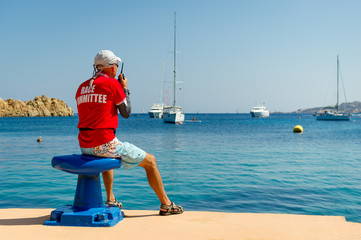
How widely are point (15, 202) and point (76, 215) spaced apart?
5036 mm

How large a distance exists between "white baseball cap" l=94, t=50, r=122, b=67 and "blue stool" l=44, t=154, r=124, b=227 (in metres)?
1.16

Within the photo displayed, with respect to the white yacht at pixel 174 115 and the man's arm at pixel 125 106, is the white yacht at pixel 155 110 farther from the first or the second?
the man's arm at pixel 125 106

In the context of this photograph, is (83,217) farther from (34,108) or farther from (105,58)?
(34,108)

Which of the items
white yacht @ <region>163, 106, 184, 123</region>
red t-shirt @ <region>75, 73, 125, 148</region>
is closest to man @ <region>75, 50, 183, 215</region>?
red t-shirt @ <region>75, 73, 125, 148</region>

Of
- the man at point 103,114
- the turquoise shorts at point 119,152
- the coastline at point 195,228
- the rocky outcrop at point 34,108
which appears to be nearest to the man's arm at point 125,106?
the man at point 103,114

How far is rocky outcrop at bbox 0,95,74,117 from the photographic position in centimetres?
Answer: 16100

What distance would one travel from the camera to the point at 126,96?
14.0 ft

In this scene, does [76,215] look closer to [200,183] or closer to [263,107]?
[200,183]

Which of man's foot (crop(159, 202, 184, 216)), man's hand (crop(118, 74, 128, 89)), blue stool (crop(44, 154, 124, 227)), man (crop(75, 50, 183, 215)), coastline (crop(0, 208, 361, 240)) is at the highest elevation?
man's hand (crop(118, 74, 128, 89))

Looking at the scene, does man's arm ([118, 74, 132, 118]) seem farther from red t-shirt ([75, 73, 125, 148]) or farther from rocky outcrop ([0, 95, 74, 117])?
rocky outcrop ([0, 95, 74, 117])

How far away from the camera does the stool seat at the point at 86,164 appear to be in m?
4.05

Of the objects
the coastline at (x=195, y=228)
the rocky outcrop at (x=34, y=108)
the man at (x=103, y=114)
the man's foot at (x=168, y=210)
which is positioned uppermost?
the rocky outcrop at (x=34, y=108)

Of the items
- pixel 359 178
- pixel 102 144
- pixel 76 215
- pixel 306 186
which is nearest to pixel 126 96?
pixel 102 144

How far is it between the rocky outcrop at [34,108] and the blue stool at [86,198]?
558 ft
